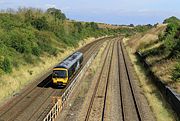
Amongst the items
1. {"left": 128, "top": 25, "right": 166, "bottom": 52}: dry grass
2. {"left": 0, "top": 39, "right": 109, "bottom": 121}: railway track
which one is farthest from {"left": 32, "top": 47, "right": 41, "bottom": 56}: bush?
{"left": 128, "top": 25, "right": 166, "bottom": 52}: dry grass

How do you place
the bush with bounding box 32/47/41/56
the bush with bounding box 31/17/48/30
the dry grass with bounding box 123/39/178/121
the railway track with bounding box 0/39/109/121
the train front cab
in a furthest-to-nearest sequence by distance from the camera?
1. the bush with bounding box 31/17/48/30
2. the bush with bounding box 32/47/41/56
3. the train front cab
4. the dry grass with bounding box 123/39/178/121
5. the railway track with bounding box 0/39/109/121

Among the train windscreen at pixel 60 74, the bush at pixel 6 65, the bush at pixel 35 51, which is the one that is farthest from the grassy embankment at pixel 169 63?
the bush at pixel 35 51

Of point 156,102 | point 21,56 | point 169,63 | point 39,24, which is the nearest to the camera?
point 156,102

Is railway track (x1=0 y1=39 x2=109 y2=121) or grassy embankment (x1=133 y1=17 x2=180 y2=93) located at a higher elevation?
grassy embankment (x1=133 y1=17 x2=180 y2=93)

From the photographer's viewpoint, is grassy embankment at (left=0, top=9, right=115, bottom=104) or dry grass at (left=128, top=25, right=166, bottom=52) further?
dry grass at (left=128, top=25, right=166, bottom=52)

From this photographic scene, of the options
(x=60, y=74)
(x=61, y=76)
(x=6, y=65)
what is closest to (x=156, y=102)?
(x=61, y=76)

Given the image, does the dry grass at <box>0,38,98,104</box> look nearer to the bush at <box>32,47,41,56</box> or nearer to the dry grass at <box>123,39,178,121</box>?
the bush at <box>32,47,41,56</box>

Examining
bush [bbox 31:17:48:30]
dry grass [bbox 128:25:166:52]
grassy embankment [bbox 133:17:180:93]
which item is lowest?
dry grass [bbox 128:25:166:52]

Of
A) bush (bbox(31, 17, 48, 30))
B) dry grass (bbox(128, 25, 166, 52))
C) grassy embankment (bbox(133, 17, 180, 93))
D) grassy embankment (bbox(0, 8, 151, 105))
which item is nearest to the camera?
grassy embankment (bbox(133, 17, 180, 93))

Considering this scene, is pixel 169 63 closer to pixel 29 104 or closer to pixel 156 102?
pixel 156 102

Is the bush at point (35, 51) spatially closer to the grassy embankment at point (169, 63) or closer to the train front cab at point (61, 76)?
the grassy embankment at point (169, 63)

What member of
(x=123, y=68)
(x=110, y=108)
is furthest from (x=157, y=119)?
(x=123, y=68)

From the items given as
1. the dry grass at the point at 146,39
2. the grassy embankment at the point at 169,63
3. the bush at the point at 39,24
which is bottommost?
the dry grass at the point at 146,39

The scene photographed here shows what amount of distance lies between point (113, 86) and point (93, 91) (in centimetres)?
373
